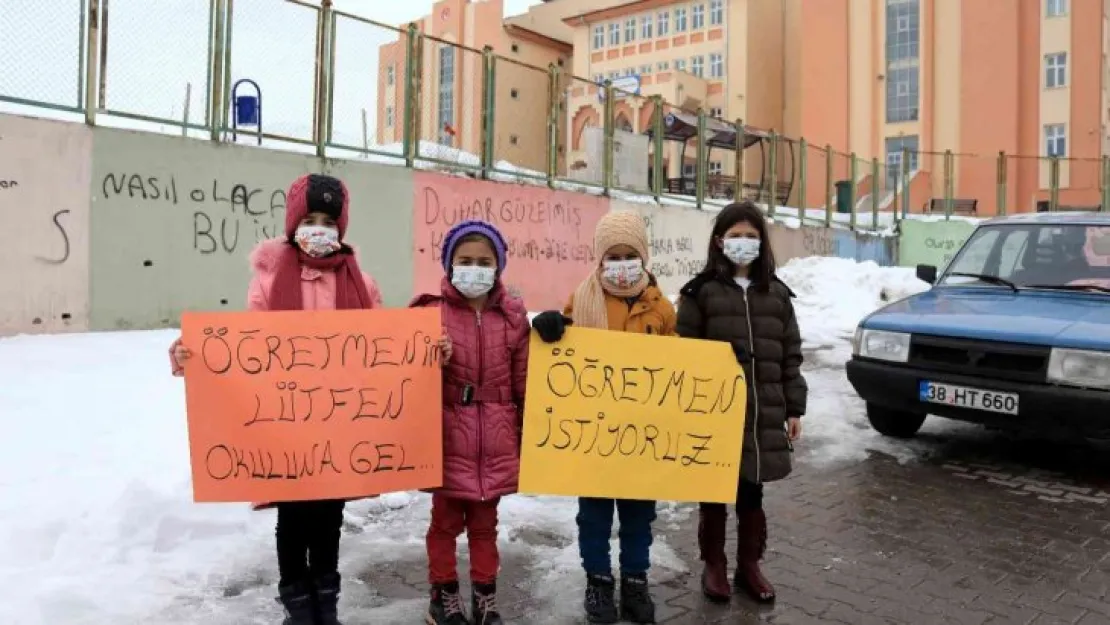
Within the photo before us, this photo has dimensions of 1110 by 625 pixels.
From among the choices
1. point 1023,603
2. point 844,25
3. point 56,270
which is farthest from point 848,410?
point 844,25

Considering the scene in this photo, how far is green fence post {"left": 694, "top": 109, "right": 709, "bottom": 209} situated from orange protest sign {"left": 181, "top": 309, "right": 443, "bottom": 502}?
1309 centimetres

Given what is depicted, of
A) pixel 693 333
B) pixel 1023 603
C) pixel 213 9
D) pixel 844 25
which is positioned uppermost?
pixel 844 25

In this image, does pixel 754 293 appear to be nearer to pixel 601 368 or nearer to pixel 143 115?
pixel 601 368

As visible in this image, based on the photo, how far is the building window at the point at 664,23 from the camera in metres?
47.3

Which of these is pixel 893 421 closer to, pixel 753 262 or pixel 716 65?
pixel 753 262

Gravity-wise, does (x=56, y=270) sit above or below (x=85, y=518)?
above

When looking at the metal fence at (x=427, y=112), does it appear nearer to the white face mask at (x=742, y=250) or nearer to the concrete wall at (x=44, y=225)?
the concrete wall at (x=44, y=225)

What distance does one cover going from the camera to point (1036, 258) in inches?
258

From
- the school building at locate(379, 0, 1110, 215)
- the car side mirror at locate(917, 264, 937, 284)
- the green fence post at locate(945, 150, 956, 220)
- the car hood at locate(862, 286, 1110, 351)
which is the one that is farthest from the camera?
the school building at locate(379, 0, 1110, 215)

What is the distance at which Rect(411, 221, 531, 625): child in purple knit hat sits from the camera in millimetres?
3166

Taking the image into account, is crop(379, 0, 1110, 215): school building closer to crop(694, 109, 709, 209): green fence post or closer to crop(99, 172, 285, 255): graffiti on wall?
crop(694, 109, 709, 209): green fence post

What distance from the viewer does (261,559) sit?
386 cm

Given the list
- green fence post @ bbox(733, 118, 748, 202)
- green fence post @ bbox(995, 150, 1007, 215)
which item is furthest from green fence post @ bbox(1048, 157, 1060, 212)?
green fence post @ bbox(733, 118, 748, 202)

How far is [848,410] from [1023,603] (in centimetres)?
414
